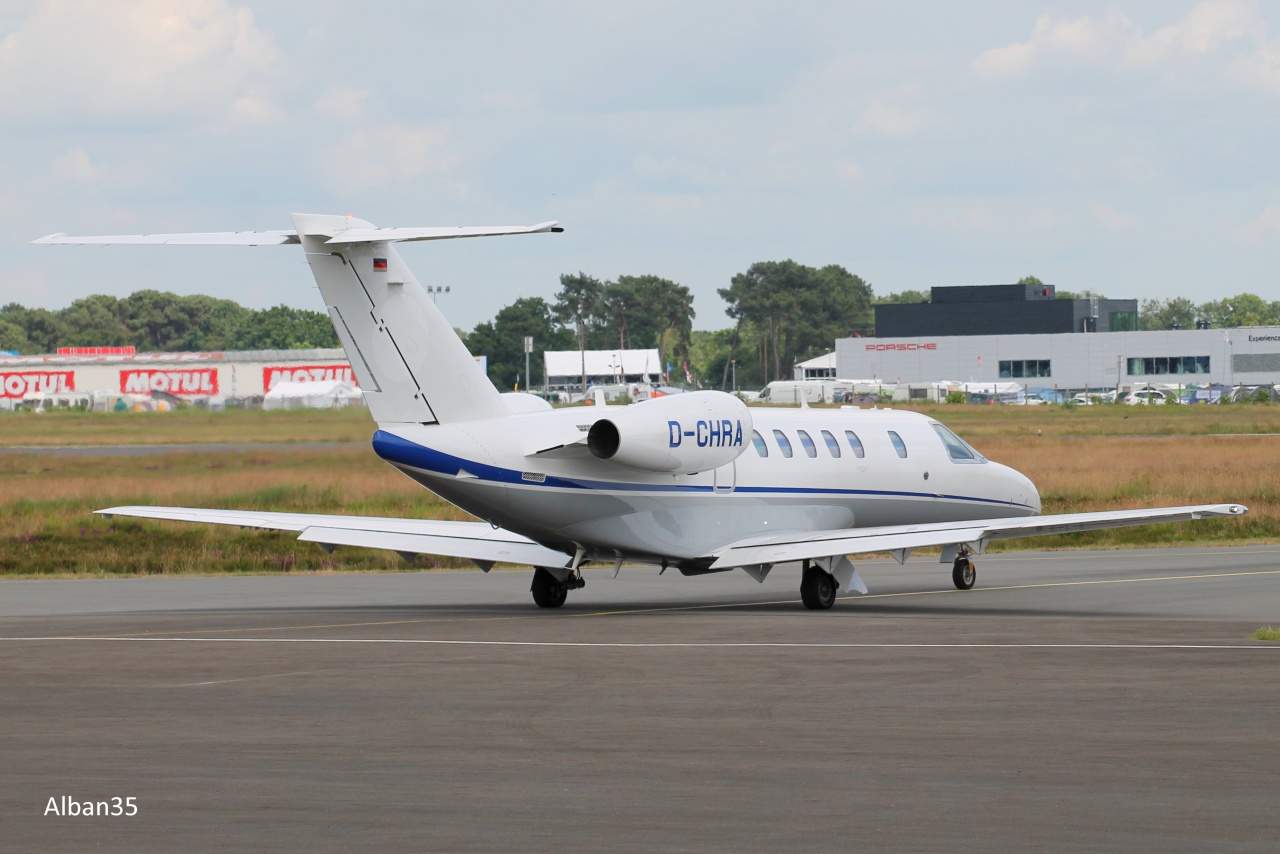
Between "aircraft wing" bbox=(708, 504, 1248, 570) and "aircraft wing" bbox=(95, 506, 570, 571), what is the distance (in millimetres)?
2717

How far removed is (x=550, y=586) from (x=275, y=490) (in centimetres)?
1770

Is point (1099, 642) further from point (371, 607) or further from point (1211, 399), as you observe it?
point (1211, 399)

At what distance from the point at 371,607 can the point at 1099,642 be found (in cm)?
1143

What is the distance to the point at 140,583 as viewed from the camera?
3028 cm

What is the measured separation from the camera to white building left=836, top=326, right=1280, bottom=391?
483 ft

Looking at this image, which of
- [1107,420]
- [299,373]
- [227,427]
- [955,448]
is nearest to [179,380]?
[299,373]

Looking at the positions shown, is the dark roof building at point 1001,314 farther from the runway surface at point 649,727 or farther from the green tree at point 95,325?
the runway surface at point 649,727

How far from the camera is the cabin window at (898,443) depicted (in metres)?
27.5

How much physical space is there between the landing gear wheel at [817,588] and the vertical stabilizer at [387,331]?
562cm

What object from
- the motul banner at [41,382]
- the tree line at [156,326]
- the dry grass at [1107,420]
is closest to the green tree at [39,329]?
the tree line at [156,326]

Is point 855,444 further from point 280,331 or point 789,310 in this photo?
point 280,331

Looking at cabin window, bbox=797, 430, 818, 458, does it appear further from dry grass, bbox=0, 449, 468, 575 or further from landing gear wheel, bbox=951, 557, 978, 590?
dry grass, bbox=0, 449, 468, 575

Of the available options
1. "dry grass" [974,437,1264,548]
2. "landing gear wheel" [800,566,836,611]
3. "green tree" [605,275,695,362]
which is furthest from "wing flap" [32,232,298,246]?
"green tree" [605,275,695,362]

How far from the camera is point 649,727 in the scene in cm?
1295
